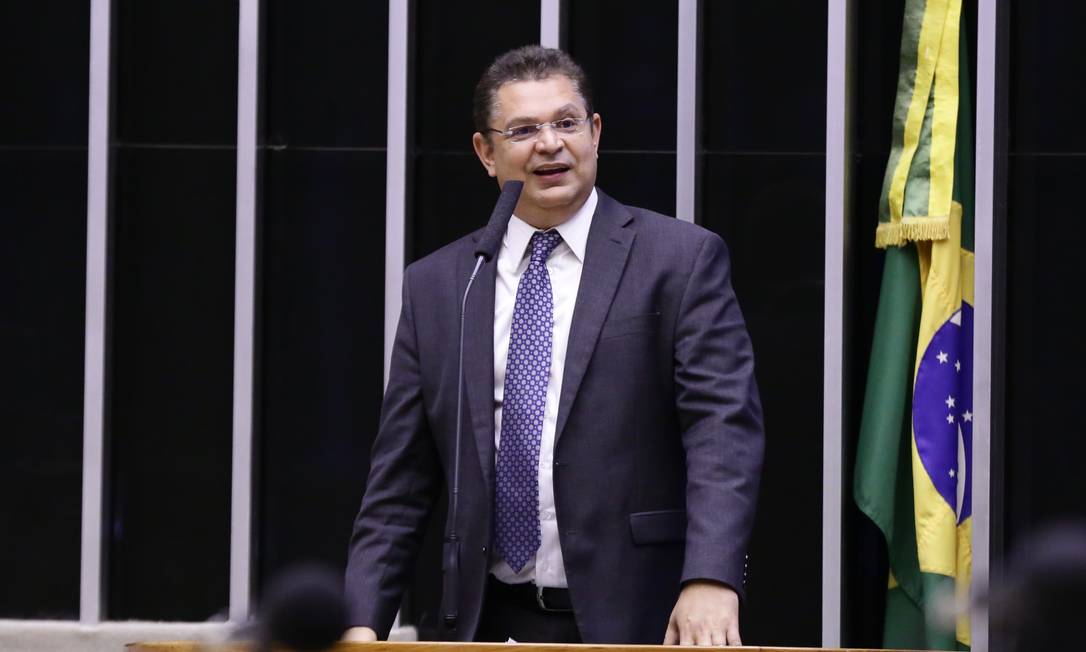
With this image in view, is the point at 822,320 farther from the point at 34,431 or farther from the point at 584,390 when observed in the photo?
the point at 34,431

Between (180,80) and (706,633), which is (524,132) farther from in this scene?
(180,80)

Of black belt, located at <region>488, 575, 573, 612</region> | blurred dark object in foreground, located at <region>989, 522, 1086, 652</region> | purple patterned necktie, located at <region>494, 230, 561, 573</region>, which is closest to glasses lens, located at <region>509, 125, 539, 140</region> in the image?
purple patterned necktie, located at <region>494, 230, 561, 573</region>

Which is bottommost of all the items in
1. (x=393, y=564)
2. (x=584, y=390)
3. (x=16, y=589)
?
(x=16, y=589)

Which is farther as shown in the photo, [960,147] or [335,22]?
[335,22]

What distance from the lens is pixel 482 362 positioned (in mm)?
3117

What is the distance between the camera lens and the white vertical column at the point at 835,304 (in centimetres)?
464

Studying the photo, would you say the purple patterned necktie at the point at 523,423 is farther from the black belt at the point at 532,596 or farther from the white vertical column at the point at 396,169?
the white vertical column at the point at 396,169

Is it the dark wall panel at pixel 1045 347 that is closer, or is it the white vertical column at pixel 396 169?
the dark wall panel at pixel 1045 347

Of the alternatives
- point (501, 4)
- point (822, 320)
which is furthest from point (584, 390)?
point (501, 4)

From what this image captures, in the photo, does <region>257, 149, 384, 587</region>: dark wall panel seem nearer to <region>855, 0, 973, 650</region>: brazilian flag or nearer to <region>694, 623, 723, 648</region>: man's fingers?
<region>855, 0, 973, 650</region>: brazilian flag

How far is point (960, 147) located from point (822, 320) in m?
0.62

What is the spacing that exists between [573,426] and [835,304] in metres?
1.80

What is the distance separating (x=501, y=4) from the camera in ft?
16.4

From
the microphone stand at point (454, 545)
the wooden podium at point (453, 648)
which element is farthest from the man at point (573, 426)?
the wooden podium at point (453, 648)
